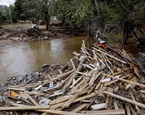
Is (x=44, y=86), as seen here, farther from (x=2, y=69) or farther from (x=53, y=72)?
(x=2, y=69)

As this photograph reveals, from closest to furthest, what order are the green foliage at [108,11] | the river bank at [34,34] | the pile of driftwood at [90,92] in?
the pile of driftwood at [90,92]
the green foliage at [108,11]
the river bank at [34,34]

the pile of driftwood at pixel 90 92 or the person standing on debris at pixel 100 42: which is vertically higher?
the person standing on debris at pixel 100 42

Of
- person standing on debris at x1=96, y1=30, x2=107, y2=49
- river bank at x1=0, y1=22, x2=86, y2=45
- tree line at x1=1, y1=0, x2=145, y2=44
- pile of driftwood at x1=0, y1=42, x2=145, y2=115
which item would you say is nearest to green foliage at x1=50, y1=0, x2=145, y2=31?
tree line at x1=1, y1=0, x2=145, y2=44

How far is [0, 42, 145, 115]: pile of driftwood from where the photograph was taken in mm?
4516

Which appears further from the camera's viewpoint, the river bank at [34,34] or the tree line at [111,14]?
the river bank at [34,34]

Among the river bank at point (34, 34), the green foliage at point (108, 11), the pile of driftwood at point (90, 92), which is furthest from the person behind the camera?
the river bank at point (34, 34)

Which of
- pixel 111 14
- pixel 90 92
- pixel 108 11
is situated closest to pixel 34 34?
pixel 111 14

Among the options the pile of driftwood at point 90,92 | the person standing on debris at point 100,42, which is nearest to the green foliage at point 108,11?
the person standing on debris at point 100,42

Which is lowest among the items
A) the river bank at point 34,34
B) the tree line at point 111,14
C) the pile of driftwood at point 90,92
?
the pile of driftwood at point 90,92

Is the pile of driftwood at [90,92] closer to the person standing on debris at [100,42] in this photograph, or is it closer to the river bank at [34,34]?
the person standing on debris at [100,42]

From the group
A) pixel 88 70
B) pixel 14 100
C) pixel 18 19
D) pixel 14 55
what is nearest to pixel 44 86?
pixel 14 100

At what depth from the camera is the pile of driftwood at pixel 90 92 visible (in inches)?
178

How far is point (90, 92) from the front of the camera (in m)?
5.04

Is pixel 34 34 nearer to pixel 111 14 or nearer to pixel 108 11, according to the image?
pixel 111 14
